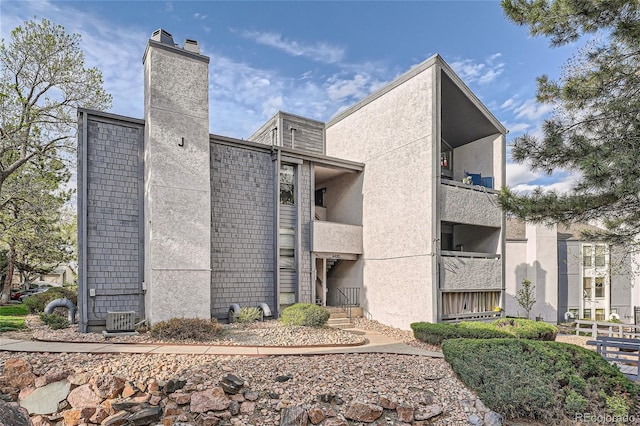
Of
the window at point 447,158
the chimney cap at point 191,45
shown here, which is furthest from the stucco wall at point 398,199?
the chimney cap at point 191,45

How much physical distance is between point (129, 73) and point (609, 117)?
13.1 m

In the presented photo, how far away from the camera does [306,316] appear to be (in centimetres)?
1077

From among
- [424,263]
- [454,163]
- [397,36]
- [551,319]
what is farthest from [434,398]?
[551,319]

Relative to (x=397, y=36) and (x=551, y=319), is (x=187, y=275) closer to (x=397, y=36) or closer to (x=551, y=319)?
(x=397, y=36)

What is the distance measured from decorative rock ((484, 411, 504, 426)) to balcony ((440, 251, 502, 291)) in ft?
20.1

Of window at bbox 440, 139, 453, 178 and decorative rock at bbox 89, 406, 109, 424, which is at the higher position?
window at bbox 440, 139, 453, 178

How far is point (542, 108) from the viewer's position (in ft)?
27.4

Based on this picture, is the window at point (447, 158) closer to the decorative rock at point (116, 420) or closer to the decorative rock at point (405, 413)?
the decorative rock at point (405, 413)

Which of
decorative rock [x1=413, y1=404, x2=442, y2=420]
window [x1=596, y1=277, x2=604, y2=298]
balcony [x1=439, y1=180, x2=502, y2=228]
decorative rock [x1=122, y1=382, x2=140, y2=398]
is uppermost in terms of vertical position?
balcony [x1=439, y1=180, x2=502, y2=228]

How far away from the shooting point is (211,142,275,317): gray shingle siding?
12.1m

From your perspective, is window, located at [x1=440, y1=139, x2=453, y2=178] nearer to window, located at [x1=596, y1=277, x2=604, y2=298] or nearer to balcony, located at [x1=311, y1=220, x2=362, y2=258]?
balcony, located at [x1=311, y1=220, x2=362, y2=258]

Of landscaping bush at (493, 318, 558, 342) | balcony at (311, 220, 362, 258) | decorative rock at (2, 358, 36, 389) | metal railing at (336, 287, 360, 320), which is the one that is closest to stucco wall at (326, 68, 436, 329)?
balcony at (311, 220, 362, 258)

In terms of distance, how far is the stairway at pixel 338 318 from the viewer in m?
12.7

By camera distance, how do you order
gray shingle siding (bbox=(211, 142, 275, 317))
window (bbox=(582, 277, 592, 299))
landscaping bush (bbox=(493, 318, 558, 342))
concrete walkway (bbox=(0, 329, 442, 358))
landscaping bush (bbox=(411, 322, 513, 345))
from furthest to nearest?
window (bbox=(582, 277, 592, 299)) < gray shingle siding (bbox=(211, 142, 275, 317)) < landscaping bush (bbox=(493, 318, 558, 342)) < landscaping bush (bbox=(411, 322, 513, 345)) < concrete walkway (bbox=(0, 329, 442, 358))
